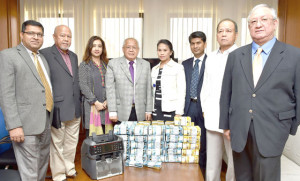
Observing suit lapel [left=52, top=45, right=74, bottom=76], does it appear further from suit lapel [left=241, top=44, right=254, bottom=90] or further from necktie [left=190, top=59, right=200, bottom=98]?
suit lapel [left=241, top=44, right=254, bottom=90]

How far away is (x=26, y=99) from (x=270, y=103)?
1.73 meters

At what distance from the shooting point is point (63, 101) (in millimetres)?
2309

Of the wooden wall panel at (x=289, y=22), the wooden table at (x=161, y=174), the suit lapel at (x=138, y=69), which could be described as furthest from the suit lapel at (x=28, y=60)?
the wooden wall panel at (x=289, y=22)

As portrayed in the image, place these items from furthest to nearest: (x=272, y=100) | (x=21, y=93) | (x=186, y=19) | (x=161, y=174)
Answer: (x=186, y=19)
(x=21, y=93)
(x=161, y=174)
(x=272, y=100)

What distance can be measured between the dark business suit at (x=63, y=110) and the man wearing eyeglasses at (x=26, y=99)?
0.79ft

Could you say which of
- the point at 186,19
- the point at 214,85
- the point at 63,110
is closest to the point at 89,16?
the point at 186,19

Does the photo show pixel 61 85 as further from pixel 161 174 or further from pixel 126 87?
pixel 161 174

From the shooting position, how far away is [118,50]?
484cm

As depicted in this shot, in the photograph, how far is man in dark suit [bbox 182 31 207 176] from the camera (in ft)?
8.29

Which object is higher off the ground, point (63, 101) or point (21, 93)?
point (21, 93)

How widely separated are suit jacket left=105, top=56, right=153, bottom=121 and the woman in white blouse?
0.54 feet

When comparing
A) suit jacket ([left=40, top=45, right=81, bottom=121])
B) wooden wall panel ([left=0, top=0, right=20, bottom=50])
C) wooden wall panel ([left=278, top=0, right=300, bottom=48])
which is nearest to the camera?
suit jacket ([left=40, top=45, right=81, bottom=121])

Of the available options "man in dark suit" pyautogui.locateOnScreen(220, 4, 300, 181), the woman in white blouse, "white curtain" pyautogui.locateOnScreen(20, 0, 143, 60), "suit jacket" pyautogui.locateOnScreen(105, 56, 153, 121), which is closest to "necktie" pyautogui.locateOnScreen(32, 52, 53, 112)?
"suit jacket" pyautogui.locateOnScreen(105, 56, 153, 121)

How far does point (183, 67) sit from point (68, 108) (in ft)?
4.24
